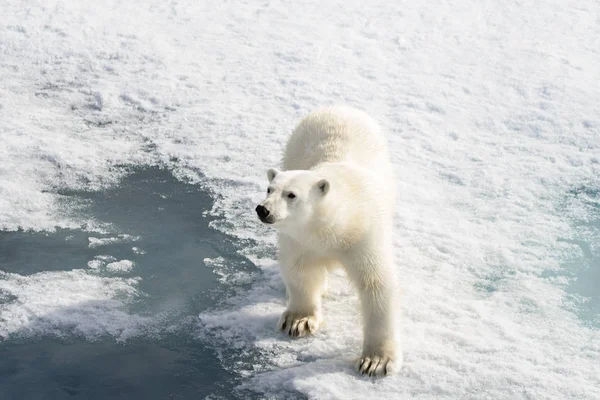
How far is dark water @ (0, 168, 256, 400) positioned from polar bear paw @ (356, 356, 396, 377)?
64cm

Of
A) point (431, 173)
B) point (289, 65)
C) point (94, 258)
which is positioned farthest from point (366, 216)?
point (289, 65)

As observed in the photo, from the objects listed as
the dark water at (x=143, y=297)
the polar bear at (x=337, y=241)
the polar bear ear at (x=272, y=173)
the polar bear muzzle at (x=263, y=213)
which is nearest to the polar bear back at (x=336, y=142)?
the polar bear at (x=337, y=241)

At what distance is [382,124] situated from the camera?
738 centimetres

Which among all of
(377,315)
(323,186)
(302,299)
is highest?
(323,186)

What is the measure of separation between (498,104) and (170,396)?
194 inches

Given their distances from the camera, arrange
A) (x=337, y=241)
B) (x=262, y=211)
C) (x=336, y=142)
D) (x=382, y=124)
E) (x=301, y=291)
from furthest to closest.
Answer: (x=382, y=124) → (x=336, y=142) → (x=301, y=291) → (x=337, y=241) → (x=262, y=211)

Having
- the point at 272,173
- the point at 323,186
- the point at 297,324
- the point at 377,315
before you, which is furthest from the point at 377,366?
the point at 272,173

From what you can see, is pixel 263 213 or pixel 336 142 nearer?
pixel 263 213

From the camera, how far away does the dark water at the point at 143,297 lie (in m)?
4.10

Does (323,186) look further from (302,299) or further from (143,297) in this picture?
(143,297)

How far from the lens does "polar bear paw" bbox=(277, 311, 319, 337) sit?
4.43 metres

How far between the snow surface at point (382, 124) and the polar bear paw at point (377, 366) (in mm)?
54

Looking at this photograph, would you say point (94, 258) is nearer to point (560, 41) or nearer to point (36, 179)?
point (36, 179)

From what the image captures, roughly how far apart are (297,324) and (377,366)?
1.82ft
